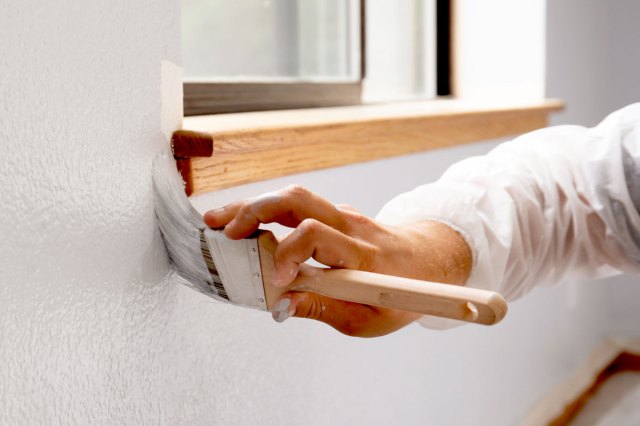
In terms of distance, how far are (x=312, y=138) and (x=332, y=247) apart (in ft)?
0.98

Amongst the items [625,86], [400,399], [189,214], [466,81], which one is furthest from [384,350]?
[625,86]

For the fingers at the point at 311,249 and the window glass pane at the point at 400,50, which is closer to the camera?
the fingers at the point at 311,249

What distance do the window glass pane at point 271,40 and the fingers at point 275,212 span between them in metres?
0.46

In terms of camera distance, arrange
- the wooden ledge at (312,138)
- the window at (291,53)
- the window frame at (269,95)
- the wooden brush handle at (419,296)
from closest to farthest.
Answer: the wooden brush handle at (419,296), the wooden ledge at (312,138), the window frame at (269,95), the window at (291,53)

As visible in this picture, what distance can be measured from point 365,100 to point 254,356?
34.3 inches

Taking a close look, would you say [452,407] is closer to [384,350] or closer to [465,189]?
[384,350]

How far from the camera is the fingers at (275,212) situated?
2.07ft

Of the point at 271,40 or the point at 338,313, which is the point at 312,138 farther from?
the point at 271,40

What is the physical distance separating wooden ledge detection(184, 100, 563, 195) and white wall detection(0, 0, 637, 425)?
3 cm

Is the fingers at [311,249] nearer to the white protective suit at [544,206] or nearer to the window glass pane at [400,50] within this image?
the white protective suit at [544,206]

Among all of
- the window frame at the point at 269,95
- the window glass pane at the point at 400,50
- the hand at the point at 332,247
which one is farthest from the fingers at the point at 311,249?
the window glass pane at the point at 400,50

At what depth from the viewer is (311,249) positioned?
0.61 m

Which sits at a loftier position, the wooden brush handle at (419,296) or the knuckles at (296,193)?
the knuckles at (296,193)

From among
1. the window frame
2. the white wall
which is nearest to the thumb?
the white wall
